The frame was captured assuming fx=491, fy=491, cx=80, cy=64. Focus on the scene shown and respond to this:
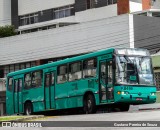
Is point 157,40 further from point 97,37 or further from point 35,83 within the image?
point 35,83

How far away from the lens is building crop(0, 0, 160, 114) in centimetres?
4272

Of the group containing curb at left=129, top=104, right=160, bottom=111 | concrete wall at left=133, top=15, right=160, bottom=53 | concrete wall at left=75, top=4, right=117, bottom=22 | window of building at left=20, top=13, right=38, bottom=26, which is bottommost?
curb at left=129, top=104, right=160, bottom=111

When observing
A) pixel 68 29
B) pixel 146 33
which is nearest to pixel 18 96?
pixel 146 33

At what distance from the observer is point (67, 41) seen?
4731 centimetres

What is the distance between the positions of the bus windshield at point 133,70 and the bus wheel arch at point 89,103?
6.84 feet

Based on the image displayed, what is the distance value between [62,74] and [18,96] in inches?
214

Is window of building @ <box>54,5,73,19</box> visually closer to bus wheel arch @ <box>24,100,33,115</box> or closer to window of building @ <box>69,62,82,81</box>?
bus wheel arch @ <box>24,100,33,115</box>

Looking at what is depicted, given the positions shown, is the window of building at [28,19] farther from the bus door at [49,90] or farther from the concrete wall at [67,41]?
the bus door at [49,90]

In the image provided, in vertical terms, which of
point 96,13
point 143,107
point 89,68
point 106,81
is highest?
point 96,13

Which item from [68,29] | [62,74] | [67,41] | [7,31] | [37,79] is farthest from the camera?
[7,31]

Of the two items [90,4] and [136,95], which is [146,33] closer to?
[90,4]

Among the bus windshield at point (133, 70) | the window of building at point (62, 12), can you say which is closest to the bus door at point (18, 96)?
the bus windshield at point (133, 70)

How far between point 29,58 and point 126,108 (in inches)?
1055

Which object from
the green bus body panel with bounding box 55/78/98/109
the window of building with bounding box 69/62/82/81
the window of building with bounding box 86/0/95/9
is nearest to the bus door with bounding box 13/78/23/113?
the green bus body panel with bounding box 55/78/98/109
